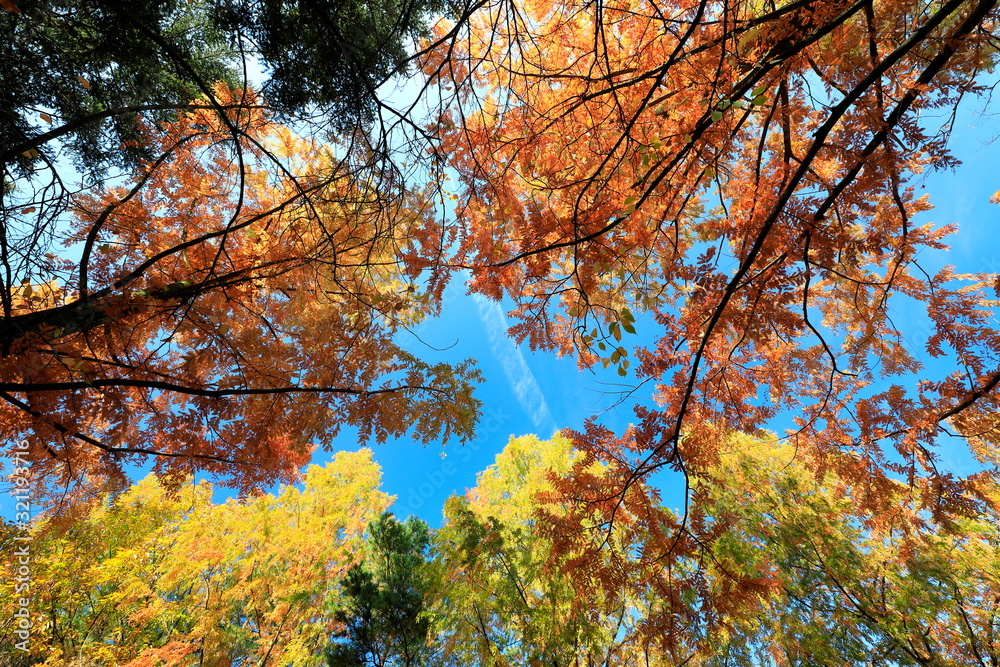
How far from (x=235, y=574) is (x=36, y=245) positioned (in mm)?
8684

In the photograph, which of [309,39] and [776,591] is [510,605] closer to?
[776,591]

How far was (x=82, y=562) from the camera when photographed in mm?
5641

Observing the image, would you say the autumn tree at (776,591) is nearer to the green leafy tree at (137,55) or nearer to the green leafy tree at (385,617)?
the green leafy tree at (385,617)

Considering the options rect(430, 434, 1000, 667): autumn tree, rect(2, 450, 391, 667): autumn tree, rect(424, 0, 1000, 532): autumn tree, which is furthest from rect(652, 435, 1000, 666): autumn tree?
rect(2, 450, 391, 667): autumn tree

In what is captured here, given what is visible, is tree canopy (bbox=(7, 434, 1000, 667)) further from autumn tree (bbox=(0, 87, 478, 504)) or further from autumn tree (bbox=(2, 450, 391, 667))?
autumn tree (bbox=(0, 87, 478, 504))

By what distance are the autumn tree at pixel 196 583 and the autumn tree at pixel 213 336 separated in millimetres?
4811

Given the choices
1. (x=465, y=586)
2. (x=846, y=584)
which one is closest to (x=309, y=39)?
(x=465, y=586)

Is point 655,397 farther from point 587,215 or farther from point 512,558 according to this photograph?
point 512,558

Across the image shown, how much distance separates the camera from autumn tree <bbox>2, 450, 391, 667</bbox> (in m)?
6.21

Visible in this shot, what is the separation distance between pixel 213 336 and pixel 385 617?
25.2 feet

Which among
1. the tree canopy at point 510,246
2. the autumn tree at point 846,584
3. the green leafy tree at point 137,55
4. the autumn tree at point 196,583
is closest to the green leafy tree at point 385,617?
the autumn tree at point 196,583

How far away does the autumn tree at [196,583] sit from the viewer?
621 centimetres

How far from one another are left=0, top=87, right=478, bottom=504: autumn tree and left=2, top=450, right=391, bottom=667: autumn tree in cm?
481

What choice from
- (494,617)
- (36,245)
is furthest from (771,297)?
(494,617)
